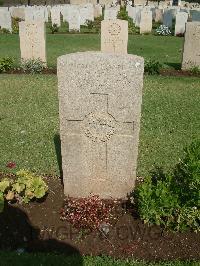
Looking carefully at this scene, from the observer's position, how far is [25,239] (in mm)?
4410

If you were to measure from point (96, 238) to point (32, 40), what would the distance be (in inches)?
411

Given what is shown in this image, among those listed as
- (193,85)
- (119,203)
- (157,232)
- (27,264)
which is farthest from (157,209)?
(193,85)

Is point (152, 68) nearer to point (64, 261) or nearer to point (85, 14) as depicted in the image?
point (64, 261)

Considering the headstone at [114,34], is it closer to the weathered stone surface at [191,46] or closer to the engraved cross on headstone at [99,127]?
the weathered stone surface at [191,46]

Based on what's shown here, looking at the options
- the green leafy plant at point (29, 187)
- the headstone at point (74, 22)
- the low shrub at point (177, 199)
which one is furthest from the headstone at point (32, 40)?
the headstone at point (74, 22)

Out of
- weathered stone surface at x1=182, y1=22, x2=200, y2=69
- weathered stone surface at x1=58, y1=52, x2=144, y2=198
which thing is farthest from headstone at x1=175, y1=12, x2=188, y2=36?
weathered stone surface at x1=58, y1=52, x2=144, y2=198

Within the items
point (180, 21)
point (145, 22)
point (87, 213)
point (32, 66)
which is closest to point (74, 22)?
point (145, 22)

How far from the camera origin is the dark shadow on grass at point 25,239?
4.25 meters

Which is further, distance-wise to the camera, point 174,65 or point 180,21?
point 180,21

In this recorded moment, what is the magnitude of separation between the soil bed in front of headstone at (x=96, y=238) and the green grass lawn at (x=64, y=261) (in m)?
0.13

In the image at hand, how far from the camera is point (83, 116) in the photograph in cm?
459

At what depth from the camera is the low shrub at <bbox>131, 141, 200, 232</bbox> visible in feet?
13.8

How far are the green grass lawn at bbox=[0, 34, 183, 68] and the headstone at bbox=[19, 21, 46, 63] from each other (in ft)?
2.55

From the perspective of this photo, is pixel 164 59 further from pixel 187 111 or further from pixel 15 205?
pixel 15 205
